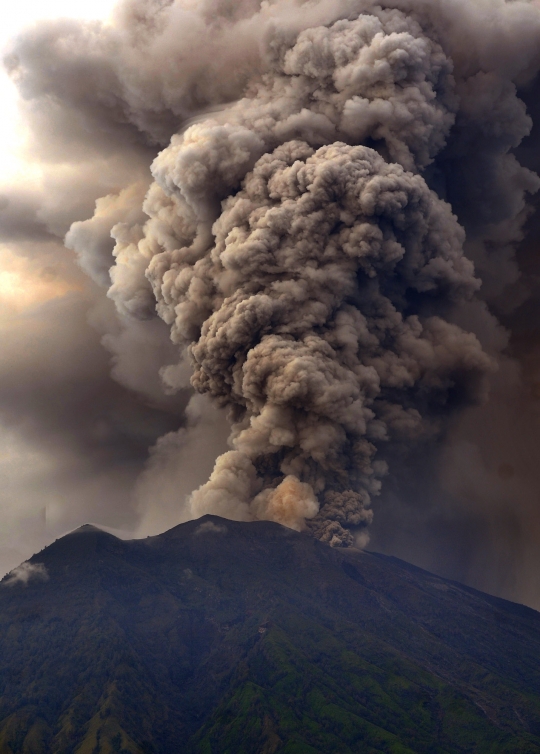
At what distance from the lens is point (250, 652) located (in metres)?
49.2

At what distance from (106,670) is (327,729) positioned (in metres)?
13.5

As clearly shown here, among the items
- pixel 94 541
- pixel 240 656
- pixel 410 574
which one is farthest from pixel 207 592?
pixel 410 574

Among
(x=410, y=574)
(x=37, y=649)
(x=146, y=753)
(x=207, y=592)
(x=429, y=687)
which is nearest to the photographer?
(x=146, y=753)

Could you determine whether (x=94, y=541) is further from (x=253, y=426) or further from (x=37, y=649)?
(x=253, y=426)

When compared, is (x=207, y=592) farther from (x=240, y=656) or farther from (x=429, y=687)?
(x=429, y=687)

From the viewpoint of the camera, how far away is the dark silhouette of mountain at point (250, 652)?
43.5m

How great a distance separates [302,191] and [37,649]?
31.9 meters

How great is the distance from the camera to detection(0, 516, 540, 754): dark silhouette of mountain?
143 feet

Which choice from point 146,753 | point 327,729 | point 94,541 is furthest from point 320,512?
point 94,541

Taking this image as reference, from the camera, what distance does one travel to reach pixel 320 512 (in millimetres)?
43719

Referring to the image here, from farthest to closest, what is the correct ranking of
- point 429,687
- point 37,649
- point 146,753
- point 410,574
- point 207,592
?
point 410,574 < point 207,592 < point 37,649 < point 429,687 < point 146,753

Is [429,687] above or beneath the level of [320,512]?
beneath

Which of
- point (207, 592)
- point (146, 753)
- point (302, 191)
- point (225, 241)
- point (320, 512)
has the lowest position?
point (146, 753)

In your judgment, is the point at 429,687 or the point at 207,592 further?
the point at 207,592
